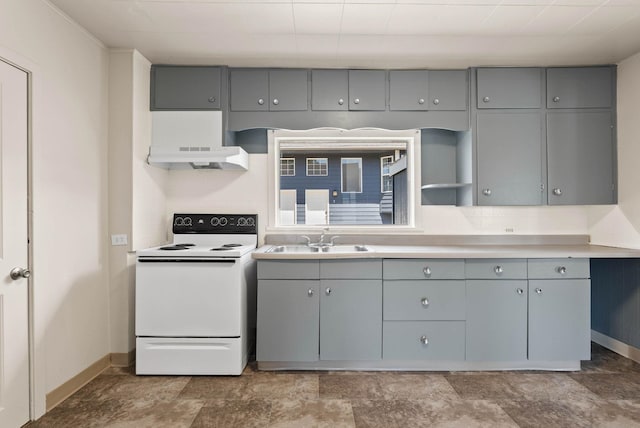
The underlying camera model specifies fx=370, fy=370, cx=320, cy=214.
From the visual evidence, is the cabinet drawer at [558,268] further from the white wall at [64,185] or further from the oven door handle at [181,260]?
the white wall at [64,185]

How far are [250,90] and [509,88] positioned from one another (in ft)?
6.99

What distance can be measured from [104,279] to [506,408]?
9.40ft

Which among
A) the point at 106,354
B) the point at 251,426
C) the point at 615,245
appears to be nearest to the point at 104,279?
the point at 106,354

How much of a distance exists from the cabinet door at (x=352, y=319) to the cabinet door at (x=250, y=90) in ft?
5.05

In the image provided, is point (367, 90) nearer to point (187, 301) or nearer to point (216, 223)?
point (216, 223)

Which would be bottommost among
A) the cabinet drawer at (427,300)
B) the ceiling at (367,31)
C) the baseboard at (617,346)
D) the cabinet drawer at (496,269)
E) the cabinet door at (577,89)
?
the baseboard at (617,346)

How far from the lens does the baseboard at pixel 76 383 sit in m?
2.26

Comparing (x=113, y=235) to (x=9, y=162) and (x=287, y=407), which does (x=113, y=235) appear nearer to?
(x=9, y=162)

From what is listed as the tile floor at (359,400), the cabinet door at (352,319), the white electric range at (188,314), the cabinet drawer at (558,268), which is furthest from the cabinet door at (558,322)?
the white electric range at (188,314)

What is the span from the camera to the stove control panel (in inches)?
128

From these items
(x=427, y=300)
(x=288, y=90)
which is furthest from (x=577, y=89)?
(x=288, y=90)

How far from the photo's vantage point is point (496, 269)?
8.92ft

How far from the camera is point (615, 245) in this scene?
310cm

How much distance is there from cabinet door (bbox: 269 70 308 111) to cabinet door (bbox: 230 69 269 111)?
2.0 inches
